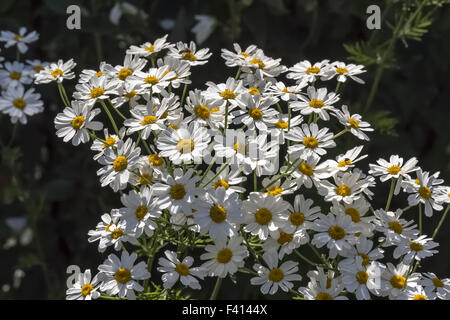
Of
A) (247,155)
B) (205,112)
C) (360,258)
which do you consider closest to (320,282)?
(360,258)

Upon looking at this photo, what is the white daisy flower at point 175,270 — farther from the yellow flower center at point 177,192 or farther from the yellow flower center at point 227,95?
the yellow flower center at point 227,95

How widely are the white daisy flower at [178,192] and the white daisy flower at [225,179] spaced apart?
53 mm

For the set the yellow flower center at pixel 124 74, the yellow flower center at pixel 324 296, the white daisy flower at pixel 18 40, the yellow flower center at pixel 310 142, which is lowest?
the yellow flower center at pixel 324 296

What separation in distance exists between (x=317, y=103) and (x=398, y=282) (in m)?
0.31

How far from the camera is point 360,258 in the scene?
87 centimetres

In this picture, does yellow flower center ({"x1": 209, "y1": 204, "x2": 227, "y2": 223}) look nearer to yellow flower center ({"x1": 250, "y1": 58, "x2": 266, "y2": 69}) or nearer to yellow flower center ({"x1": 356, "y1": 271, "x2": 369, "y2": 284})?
yellow flower center ({"x1": 356, "y1": 271, "x2": 369, "y2": 284})

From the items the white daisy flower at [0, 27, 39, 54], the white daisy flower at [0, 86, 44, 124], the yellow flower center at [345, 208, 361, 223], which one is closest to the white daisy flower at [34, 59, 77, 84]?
the white daisy flower at [0, 86, 44, 124]

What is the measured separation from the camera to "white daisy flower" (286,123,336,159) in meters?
0.92

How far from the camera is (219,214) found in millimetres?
845

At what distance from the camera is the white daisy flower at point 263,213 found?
0.87 m

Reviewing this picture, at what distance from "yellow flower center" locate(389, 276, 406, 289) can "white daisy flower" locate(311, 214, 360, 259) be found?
0.27 ft

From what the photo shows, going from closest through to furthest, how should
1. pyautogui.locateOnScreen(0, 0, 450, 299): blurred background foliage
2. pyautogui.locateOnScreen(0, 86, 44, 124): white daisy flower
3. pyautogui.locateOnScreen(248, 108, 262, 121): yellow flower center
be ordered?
pyautogui.locateOnScreen(248, 108, 262, 121): yellow flower center < pyautogui.locateOnScreen(0, 86, 44, 124): white daisy flower < pyautogui.locateOnScreen(0, 0, 450, 299): blurred background foliage

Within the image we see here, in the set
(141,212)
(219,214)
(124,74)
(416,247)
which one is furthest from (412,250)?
(124,74)

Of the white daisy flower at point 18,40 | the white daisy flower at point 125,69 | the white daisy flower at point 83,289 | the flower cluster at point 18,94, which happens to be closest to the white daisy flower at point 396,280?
the white daisy flower at point 83,289
